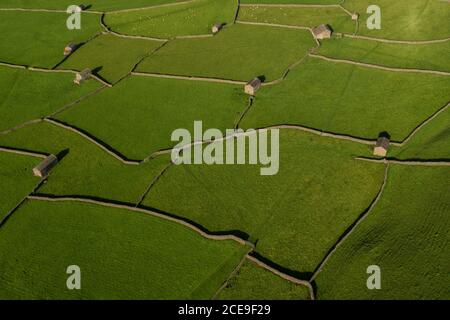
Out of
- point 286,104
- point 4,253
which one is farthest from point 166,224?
point 286,104

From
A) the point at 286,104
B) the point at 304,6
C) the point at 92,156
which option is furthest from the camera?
the point at 304,6

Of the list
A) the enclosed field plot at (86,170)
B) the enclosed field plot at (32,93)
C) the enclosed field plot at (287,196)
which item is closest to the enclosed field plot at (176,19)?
the enclosed field plot at (32,93)

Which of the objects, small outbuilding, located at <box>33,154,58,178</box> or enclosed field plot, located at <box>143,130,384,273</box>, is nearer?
enclosed field plot, located at <box>143,130,384,273</box>

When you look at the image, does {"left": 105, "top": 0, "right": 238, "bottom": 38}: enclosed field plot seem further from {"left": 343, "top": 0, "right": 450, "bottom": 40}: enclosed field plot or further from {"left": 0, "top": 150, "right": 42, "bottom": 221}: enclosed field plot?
{"left": 0, "top": 150, "right": 42, "bottom": 221}: enclosed field plot

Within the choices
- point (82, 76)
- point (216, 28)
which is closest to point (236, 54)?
point (216, 28)

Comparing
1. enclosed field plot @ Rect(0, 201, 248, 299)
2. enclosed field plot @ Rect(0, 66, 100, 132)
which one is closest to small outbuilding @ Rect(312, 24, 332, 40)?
enclosed field plot @ Rect(0, 66, 100, 132)

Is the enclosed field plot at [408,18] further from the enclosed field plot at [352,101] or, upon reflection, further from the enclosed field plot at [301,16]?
the enclosed field plot at [352,101]
